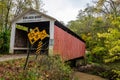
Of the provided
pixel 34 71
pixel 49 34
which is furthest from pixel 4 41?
pixel 34 71

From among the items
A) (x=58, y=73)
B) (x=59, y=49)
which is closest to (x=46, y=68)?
(x=58, y=73)

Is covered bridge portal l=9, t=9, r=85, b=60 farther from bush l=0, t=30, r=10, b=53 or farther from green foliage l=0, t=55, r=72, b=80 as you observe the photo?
green foliage l=0, t=55, r=72, b=80

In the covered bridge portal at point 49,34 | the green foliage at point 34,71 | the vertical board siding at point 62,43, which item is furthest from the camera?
the vertical board siding at point 62,43

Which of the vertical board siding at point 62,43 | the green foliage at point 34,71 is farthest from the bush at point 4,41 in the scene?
the green foliage at point 34,71

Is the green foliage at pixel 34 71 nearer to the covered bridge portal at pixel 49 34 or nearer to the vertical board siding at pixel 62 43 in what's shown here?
the covered bridge portal at pixel 49 34

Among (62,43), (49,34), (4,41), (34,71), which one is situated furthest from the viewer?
Result: (4,41)

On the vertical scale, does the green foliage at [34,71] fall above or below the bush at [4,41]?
below

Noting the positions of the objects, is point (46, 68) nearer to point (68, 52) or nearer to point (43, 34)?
point (43, 34)

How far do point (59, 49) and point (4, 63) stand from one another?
20.9ft

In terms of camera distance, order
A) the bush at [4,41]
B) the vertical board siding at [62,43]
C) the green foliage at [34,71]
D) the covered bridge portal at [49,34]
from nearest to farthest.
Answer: the green foliage at [34,71] < the covered bridge portal at [49,34] < the vertical board siding at [62,43] < the bush at [4,41]

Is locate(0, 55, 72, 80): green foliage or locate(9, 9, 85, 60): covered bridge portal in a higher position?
locate(9, 9, 85, 60): covered bridge portal

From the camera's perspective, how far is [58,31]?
573 inches

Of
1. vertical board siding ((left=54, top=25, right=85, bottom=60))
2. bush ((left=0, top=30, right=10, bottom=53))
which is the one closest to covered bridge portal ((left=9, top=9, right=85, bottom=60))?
vertical board siding ((left=54, top=25, right=85, bottom=60))

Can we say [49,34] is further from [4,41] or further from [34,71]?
[34,71]
